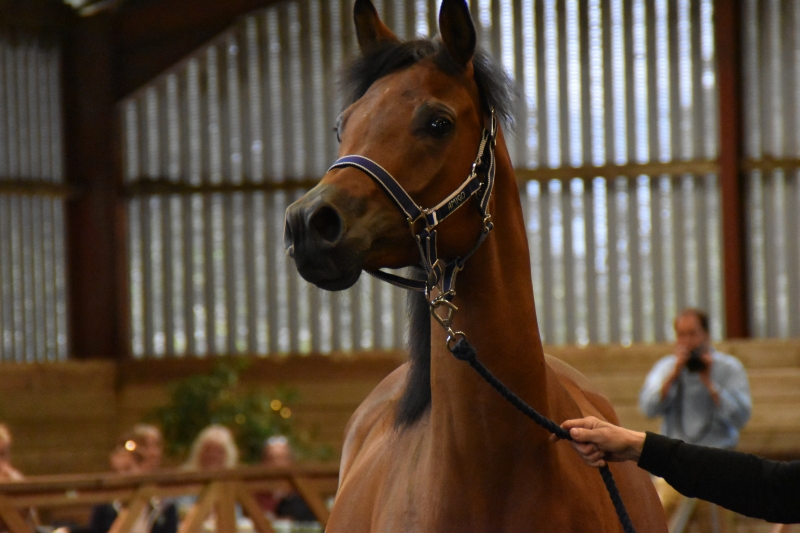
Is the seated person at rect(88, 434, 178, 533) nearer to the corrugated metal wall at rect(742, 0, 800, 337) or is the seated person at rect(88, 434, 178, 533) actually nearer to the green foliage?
the green foliage

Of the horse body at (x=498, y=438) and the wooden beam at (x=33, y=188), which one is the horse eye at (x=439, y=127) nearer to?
the horse body at (x=498, y=438)

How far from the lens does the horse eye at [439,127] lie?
179cm

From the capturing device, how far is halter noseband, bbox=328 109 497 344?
1726 mm

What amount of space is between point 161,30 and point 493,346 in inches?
321

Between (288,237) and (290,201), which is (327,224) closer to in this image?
(288,237)

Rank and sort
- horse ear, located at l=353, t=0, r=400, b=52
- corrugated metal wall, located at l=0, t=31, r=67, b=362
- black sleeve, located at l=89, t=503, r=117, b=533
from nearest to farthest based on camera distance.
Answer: horse ear, located at l=353, t=0, r=400, b=52
black sleeve, located at l=89, t=503, r=117, b=533
corrugated metal wall, located at l=0, t=31, r=67, b=362

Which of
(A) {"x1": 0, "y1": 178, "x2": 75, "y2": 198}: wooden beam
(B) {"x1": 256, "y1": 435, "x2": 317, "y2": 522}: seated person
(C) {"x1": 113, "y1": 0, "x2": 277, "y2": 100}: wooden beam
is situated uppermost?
(C) {"x1": 113, "y1": 0, "x2": 277, "y2": 100}: wooden beam

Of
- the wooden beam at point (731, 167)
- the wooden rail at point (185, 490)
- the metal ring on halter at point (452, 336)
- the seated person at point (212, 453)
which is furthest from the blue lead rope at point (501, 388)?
the wooden beam at point (731, 167)

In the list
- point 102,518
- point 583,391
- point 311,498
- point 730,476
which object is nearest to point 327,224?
point 730,476

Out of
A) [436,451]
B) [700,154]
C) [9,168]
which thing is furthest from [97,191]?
[436,451]

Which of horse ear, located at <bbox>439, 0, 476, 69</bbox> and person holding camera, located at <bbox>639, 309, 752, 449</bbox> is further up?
horse ear, located at <bbox>439, 0, 476, 69</bbox>

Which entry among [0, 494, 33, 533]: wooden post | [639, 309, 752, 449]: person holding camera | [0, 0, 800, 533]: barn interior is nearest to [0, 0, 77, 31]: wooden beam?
[0, 0, 800, 533]: barn interior

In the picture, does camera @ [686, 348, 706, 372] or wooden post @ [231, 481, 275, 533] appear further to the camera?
camera @ [686, 348, 706, 372]

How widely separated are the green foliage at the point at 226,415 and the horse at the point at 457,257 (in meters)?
6.10
